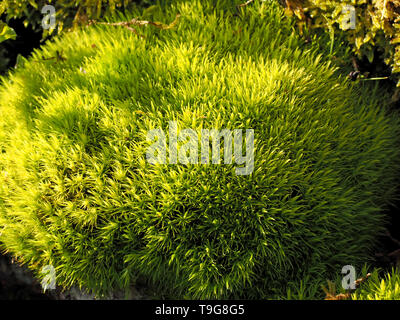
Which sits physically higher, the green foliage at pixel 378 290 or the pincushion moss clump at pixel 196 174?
the pincushion moss clump at pixel 196 174

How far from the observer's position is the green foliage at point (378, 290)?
152 cm

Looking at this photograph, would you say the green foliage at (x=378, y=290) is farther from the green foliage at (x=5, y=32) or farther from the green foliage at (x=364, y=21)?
the green foliage at (x=5, y=32)

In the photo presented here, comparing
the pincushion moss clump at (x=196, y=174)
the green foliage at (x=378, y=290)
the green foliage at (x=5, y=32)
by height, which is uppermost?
the green foliage at (x=5, y=32)

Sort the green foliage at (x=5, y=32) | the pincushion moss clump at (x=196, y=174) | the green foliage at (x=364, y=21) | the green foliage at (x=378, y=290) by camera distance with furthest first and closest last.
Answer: the green foliage at (x=5, y=32) → the green foliage at (x=364, y=21) → the pincushion moss clump at (x=196, y=174) → the green foliage at (x=378, y=290)

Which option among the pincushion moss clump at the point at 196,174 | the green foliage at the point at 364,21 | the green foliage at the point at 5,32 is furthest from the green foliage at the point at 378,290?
the green foliage at the point at 5,32

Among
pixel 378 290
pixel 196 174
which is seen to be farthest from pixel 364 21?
pixel 378 290

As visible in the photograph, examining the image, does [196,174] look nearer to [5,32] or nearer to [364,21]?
[364,21]

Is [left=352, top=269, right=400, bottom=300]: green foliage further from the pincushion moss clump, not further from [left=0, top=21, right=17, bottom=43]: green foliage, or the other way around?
[left=0, top=21, right=17, bottom=43]: green foliage

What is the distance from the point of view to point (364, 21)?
2068mm

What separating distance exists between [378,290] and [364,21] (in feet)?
4.70

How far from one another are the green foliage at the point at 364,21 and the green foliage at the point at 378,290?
1142 mm

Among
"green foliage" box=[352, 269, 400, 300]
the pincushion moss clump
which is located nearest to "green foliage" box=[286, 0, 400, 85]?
the pincushion moss clump

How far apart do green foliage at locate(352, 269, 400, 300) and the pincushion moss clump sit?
185 mm

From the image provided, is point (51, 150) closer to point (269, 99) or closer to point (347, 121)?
point (269, 99)
